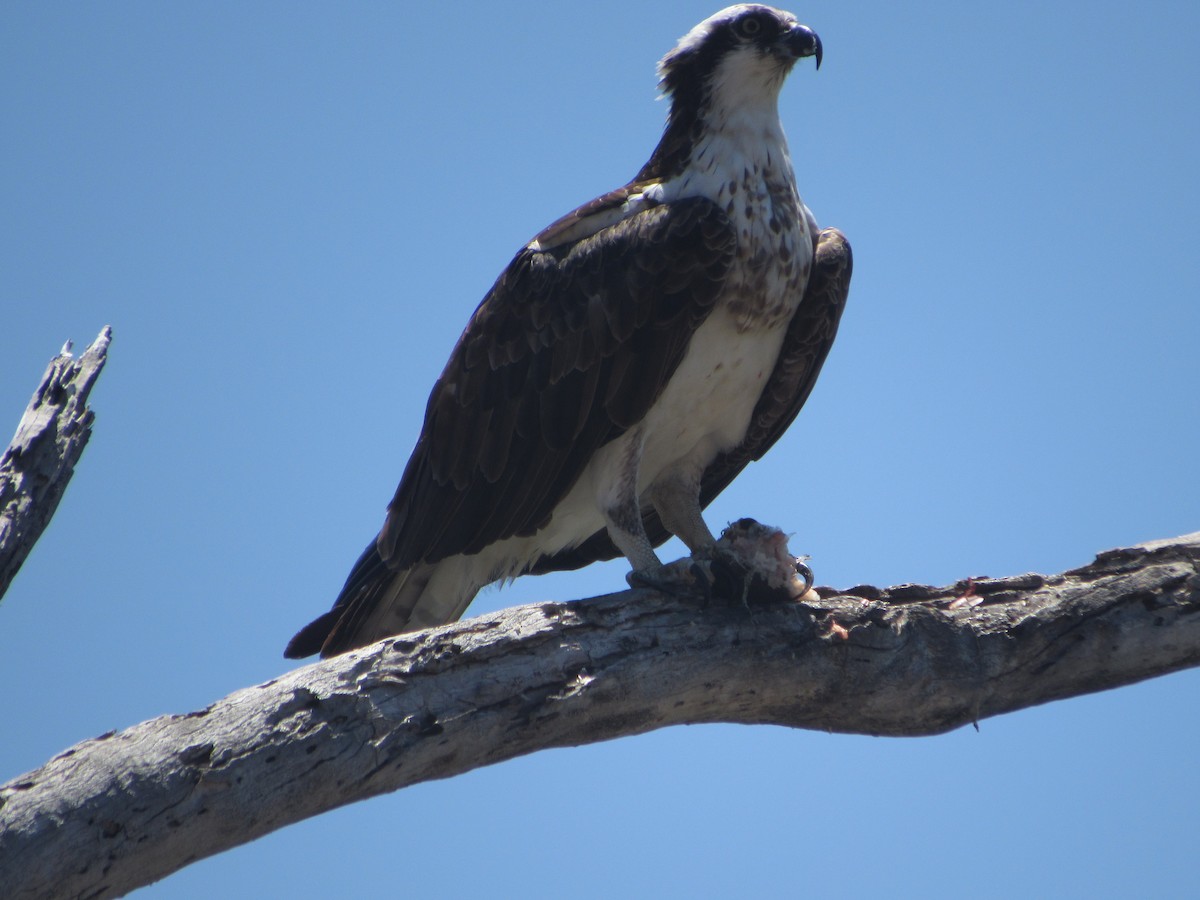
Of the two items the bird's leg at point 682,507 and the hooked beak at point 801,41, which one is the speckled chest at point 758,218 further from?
the bird's leg at point 682,507

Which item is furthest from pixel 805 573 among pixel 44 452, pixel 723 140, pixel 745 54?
pixel 44 452

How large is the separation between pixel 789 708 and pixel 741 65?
9.67ft

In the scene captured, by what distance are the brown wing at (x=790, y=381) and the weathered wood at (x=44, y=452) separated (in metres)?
2.68

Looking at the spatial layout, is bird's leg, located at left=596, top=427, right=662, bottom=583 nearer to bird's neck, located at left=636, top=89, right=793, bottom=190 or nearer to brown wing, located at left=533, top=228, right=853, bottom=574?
brown wing, located at left=533, top=228, right=853, bottom=574

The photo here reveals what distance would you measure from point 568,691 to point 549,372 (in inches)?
66.6

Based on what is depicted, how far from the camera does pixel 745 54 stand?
5.75 metres

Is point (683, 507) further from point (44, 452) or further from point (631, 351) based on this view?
point (44, 452)

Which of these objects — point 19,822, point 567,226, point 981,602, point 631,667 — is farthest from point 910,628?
point 19,822

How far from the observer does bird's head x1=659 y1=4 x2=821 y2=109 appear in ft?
18.8

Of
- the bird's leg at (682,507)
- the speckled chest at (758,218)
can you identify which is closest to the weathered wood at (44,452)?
the speckled chest at (758,218)

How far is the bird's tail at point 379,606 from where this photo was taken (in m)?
5.58

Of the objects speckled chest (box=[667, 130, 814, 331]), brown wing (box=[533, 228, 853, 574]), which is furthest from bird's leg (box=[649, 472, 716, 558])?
speckled chest (box=[667, 130, 814, 331])

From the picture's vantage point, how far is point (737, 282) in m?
5.35

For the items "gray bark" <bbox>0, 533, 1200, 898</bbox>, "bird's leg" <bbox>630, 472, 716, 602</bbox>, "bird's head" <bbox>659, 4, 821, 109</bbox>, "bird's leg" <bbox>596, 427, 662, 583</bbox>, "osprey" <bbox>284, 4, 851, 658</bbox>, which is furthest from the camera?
"bird's leg" <bbox>630, 472, 716, 602</bbox>
